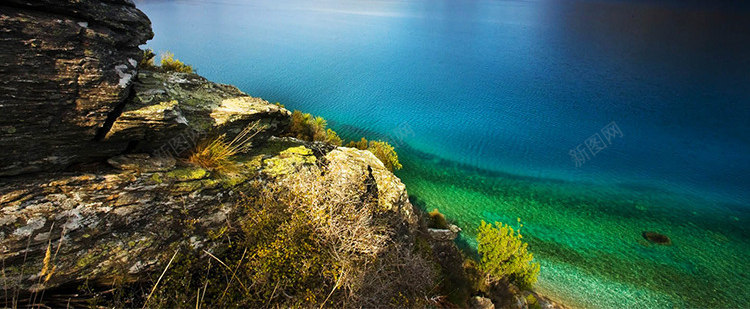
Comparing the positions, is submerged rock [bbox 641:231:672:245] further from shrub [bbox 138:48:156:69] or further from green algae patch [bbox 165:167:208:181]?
shrub [bbox 138:48:156:69]

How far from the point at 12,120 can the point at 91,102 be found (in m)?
0.98

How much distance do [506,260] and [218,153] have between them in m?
11.9

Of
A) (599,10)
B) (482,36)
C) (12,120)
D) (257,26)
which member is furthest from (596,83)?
(599,10)

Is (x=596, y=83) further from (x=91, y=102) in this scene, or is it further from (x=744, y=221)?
(x=91, y=102)

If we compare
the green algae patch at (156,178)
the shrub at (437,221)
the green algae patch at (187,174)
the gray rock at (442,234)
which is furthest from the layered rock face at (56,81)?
the shrub at (437,221)

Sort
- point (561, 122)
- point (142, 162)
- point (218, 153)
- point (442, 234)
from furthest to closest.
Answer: point (561, 122) < point (442, 234) < point (218, 153) < point (142, 162)

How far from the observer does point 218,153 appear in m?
7.27

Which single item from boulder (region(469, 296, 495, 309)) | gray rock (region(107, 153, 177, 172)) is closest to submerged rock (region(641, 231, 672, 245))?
boulder (region(469, 296, 495, 309))

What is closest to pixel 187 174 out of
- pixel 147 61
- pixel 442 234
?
pixel 147 61

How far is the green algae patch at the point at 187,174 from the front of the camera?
6.18m

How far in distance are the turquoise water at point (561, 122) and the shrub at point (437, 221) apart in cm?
176

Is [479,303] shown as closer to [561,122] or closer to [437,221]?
[437,221]

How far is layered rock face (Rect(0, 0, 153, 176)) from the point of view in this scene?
190 inches

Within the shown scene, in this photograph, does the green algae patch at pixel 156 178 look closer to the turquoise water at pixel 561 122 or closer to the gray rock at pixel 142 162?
the gray rock at pixel 142 162
